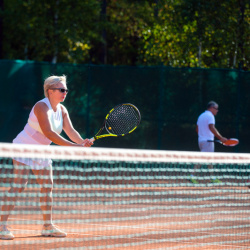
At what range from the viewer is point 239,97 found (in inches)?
539

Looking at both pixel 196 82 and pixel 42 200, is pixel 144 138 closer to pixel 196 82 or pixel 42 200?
pixel 196 82

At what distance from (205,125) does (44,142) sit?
666 centimetres

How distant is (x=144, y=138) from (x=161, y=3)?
26.7ft

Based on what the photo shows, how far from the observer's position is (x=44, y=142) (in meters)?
6.30

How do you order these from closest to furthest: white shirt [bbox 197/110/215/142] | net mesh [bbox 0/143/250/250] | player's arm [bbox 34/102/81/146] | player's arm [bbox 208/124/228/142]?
net mesh [bbox 0/143/250/250], player's arm [bbox 34/102/81/146], player's arm [bbox 208/124/228/142], white shirt [bbox 197/110/215/142]

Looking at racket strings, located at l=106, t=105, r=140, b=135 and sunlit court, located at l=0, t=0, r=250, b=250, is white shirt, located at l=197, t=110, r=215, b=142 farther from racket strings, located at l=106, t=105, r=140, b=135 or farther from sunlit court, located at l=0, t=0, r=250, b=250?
racket strings, located at l=106, t=105, r=140, b=135

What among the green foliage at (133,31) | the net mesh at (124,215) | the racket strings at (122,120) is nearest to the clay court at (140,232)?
the net mesh at (124,215)

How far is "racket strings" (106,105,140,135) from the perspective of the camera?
6.68m

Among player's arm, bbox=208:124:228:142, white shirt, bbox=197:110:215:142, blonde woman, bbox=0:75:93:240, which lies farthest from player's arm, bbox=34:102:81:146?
white shirt, bbox=197:110:215:142

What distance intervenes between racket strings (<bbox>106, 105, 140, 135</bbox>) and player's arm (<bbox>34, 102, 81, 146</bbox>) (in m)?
0.68

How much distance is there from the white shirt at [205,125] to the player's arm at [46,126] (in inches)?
261

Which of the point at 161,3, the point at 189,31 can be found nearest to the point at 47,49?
the point at 161,3

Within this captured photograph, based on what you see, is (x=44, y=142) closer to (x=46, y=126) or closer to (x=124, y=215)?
(x=46, y=126)

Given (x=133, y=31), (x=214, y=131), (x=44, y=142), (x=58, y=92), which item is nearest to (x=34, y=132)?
(x=44, y=142)
